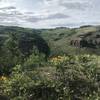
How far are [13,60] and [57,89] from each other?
2212 inches

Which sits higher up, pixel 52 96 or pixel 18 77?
pixel 18 77

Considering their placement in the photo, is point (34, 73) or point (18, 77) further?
point (34, 73)

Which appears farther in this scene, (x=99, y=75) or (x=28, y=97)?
(x=99, y=75)

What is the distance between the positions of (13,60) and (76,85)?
5405cm

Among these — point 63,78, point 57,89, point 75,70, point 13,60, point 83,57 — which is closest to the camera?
point 57,89

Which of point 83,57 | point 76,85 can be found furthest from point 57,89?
point 83,57

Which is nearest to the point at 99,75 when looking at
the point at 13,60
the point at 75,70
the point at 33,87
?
the point at 75,70

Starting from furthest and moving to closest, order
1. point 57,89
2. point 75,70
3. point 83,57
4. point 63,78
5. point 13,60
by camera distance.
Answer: point 13,60 → point 83,57 → point 75,70 → point 63,78 → point 57,89

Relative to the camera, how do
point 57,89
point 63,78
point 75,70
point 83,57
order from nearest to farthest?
point 57,89, point 63,78, point 75,70, point 83,57

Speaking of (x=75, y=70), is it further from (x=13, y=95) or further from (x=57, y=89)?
(x=13, y=95)

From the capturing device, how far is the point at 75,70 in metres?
31.1

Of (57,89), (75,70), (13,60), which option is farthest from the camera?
(13,60)

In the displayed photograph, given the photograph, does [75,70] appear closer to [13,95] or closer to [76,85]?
[76,85]

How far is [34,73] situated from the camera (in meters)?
28.9
